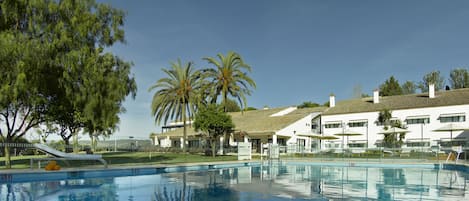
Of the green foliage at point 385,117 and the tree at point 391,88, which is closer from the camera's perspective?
the green foliage at point 385,117

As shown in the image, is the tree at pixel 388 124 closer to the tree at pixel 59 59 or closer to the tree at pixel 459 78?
the tree at pixel 59 59

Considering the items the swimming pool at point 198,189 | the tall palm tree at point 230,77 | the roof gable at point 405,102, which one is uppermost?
the tall palm tree at point 230,77

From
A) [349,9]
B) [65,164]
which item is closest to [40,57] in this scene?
[65,164]

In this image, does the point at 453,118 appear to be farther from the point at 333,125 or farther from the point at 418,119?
the point at 333,125

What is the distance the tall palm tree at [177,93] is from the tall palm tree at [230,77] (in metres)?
1.40

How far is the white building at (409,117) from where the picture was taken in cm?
3412

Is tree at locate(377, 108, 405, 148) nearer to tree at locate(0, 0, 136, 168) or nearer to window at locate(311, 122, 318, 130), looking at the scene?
window at locate(311, 122, 318, 130)

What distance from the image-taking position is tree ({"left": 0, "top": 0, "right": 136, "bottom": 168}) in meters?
Result: 15.6

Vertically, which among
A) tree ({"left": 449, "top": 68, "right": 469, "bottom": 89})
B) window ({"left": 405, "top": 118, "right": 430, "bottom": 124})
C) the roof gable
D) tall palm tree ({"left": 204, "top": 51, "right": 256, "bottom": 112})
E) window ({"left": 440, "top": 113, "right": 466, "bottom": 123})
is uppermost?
tree ({"left": 449, "top": 68, "right": 469, "bottom": 89})

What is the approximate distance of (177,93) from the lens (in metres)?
34.3

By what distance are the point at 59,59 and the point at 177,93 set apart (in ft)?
57.2

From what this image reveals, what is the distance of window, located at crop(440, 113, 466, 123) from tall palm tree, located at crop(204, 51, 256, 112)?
16723 mm

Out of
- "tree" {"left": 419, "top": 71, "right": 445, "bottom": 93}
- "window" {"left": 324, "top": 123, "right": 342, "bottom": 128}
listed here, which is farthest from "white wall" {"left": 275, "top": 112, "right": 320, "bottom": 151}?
"tree" {"left": 419, "top": 71, "right": 445, "bottom": 93}

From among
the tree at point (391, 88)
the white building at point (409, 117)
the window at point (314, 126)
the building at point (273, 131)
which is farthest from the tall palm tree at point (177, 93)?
the tree at point (391, 88)
